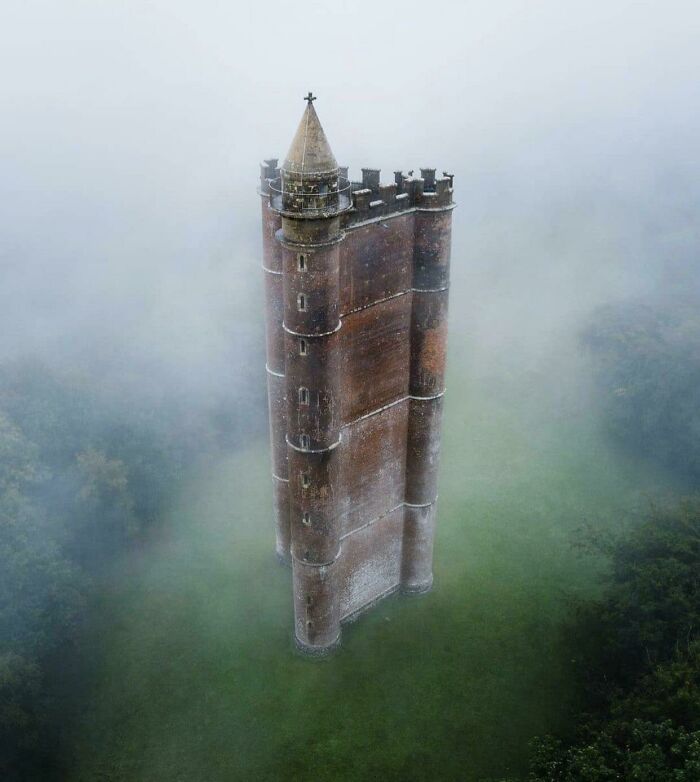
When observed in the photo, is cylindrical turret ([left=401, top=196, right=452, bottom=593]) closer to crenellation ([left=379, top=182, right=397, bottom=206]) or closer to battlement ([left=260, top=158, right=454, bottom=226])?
battlement ([left=260, top=158, right=454, bottom=226])

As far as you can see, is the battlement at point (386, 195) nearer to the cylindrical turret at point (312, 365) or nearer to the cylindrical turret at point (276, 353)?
the cylindrical turret at point (312, 365)

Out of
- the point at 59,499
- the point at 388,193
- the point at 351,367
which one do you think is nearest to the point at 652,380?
the point at 351,367

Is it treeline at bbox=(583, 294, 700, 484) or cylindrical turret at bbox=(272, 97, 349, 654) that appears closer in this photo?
cylindrical turret at bbox=(272, 97, 349, 654)

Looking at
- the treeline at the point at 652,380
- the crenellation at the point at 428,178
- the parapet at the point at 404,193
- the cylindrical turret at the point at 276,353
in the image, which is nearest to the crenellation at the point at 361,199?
the parapet at the point at 404,193

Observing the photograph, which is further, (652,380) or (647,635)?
(652,380)

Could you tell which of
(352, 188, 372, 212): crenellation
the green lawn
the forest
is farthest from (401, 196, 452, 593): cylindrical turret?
the forest

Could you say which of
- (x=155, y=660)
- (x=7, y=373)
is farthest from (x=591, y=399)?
(x=7, y=373)

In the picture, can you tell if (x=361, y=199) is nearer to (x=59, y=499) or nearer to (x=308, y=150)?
(x=308, y=150)
